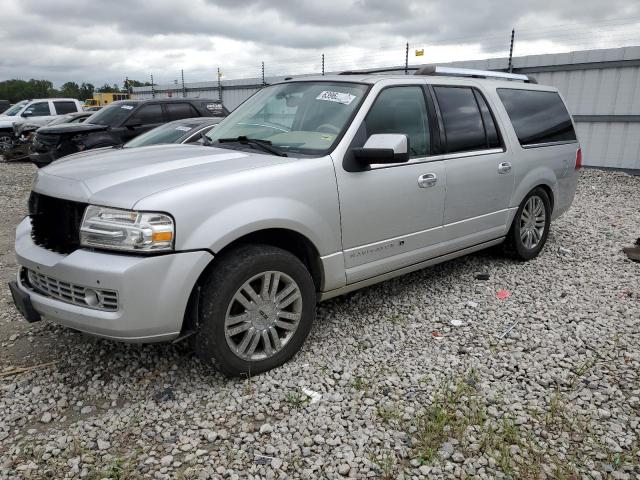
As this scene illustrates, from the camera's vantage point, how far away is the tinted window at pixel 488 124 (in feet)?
15.1

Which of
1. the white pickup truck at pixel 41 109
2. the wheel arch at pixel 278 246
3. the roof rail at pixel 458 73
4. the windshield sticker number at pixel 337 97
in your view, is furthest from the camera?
the white pickup truck at pixel 41 109

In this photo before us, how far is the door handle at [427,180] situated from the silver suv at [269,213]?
1 cm

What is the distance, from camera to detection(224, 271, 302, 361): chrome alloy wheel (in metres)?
3.00

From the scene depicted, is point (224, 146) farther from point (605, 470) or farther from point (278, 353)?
point (605, 470)

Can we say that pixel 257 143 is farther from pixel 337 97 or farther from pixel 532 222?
pixel 532 222

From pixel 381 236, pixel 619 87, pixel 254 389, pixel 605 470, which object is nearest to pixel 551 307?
pixel 381 236

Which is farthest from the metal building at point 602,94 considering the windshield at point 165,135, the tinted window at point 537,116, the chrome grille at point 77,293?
the chrome grille at point 77,293

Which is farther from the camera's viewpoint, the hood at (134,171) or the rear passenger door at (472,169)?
the rear passenger door at (472,169)

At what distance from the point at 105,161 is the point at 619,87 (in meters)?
11.0

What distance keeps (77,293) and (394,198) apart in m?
2.17

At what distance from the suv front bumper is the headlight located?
0.05 meters

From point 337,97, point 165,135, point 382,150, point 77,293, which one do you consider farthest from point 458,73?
point 165,135

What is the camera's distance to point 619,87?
34.9 feet

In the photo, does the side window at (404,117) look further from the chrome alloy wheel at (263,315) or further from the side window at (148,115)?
the side window at (148,115)
